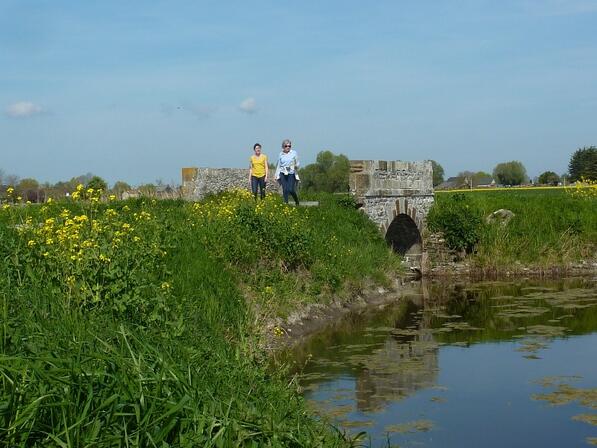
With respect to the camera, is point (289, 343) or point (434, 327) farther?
point (434, 327)

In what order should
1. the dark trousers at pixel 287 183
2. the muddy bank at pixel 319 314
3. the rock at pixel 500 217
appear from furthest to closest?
the rock at pixel 500 217 → the dark trousers at pixel 287 183 → the muddy bank at pixel 319 314

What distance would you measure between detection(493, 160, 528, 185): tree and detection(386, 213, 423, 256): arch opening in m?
59.2

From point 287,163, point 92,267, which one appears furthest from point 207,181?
point 92,267

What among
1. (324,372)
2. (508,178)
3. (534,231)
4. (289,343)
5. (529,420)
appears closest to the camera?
(529,420)

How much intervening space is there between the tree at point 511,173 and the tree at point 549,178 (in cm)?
803

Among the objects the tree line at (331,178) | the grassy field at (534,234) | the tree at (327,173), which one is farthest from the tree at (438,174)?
the grassy field at (534,234)

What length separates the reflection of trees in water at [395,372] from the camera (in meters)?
10.5

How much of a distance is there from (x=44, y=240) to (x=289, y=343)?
4.72 metres

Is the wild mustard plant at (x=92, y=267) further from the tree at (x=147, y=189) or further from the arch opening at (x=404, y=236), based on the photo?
the arch opening at (x=404, y=236)

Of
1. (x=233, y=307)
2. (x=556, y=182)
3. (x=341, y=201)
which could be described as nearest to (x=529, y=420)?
(x=233, y=307)

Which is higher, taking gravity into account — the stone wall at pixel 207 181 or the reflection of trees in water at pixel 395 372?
the stone wall at pixel 207 181

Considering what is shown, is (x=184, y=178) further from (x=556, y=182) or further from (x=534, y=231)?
(x=556, y=182)

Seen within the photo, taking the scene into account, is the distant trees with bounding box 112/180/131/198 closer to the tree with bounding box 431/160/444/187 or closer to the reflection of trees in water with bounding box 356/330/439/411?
the reflection of trees in water with bounding box 356/330/439/411

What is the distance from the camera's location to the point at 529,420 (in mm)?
9492
